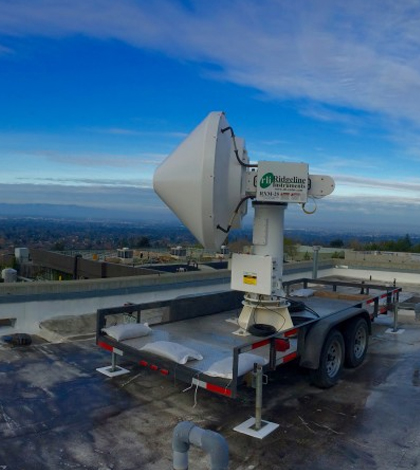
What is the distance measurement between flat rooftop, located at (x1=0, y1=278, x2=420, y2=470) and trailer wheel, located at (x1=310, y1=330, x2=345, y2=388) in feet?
0.47

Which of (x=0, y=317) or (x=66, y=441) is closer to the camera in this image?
(x=66, y=441)

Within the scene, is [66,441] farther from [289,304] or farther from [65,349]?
[289,304]

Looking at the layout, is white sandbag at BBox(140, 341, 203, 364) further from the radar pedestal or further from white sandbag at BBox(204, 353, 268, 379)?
the radar pedestal

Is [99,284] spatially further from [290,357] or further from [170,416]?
[290,357]

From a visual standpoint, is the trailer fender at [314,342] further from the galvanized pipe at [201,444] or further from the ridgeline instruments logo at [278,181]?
the galvanized pipe at [201,444]

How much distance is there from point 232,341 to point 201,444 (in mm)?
3664

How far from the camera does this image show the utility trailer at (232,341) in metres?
5.39

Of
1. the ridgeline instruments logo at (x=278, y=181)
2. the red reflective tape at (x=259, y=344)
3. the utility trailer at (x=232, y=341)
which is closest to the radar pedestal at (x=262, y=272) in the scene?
the utility trailer at (x=232, y=341)

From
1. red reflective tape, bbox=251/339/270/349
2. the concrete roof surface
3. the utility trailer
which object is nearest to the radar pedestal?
the utility trailer

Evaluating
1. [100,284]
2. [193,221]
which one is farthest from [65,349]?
[193,221]

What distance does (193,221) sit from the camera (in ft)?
22.5

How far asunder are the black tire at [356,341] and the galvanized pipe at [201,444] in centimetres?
471

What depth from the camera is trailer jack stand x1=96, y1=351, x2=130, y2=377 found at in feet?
22.4

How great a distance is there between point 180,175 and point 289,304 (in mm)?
2689
